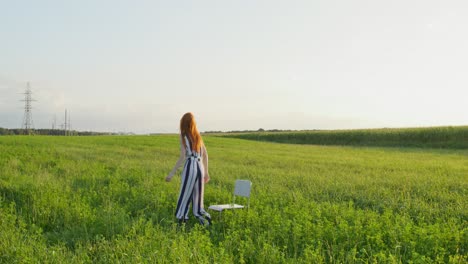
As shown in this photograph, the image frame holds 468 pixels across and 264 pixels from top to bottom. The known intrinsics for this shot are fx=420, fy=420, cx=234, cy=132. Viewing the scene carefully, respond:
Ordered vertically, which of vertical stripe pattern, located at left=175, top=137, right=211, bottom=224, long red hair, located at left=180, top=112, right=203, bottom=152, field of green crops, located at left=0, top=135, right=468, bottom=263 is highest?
long red hair, located at left=180, top=112, right=203, bottom=152

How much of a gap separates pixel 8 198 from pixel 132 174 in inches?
183

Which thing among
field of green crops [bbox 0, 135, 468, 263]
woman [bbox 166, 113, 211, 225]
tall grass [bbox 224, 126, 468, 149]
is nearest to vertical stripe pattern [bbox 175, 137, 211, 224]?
woman [bbox 166, 113, 211, 225]

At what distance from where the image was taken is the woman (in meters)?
9.49

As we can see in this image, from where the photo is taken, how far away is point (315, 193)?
1283 centimetres

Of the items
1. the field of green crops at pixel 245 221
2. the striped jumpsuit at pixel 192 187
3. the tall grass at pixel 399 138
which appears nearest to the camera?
the field of green crops at pixel 245 221

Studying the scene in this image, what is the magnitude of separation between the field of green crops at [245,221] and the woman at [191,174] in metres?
Result: 0.30

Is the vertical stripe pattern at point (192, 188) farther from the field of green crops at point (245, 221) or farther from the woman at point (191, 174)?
the field of green crops at point (245, 221)

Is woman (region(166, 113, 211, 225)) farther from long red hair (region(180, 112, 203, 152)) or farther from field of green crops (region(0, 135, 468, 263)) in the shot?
field of green crops (region(0, 135, 468, 263))

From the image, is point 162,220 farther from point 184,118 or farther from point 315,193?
point 315,193

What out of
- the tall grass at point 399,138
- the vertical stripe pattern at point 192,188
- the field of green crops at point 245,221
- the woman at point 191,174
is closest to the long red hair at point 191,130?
the woman at point 191,174

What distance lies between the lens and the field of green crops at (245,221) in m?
7.05

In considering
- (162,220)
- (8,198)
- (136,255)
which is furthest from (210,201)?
(8,198)

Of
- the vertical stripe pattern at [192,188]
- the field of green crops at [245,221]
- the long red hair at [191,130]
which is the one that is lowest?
the field of green crops at [245,221]

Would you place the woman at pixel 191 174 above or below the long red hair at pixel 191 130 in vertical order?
below
